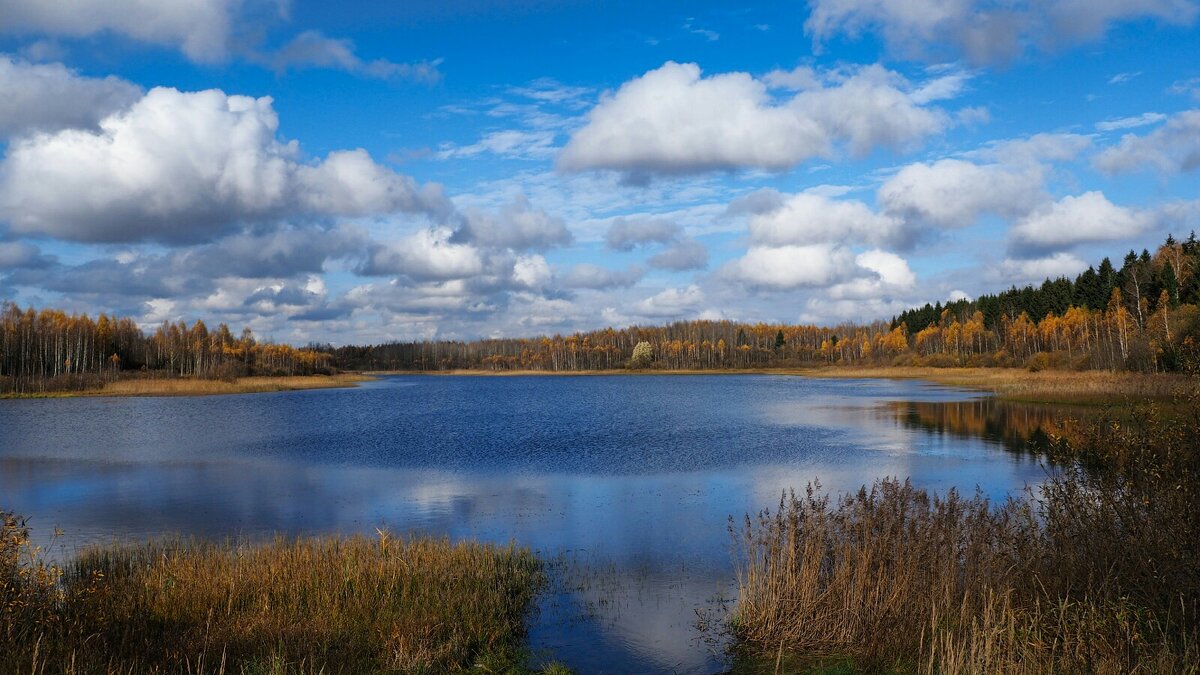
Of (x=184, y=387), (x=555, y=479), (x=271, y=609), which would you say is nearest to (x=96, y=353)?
(x=184, y=387)

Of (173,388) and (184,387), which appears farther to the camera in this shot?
(184,387)

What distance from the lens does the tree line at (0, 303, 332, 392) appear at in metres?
90.6

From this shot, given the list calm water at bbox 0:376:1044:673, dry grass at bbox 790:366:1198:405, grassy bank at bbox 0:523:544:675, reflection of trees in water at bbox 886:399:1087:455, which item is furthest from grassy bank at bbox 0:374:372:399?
dry grass at bbox 790:366:1198:405

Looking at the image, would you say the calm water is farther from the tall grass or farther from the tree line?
the tree line

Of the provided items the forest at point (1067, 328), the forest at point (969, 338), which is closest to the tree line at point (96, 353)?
the forest at point (969, 338)

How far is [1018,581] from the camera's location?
399 inches

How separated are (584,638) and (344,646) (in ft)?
11.4

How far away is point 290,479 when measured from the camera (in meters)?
26.2

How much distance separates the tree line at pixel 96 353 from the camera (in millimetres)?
90562

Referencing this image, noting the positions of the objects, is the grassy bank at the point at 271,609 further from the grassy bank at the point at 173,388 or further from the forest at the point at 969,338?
the grassy bank at the point at 173,388

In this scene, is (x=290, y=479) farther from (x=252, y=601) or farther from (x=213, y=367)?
(x=213, y=367)

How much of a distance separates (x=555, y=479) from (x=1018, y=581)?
17.2 meters

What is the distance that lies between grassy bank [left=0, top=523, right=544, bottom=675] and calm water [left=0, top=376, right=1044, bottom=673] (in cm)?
131

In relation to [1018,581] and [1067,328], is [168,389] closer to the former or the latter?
[1018,581]
